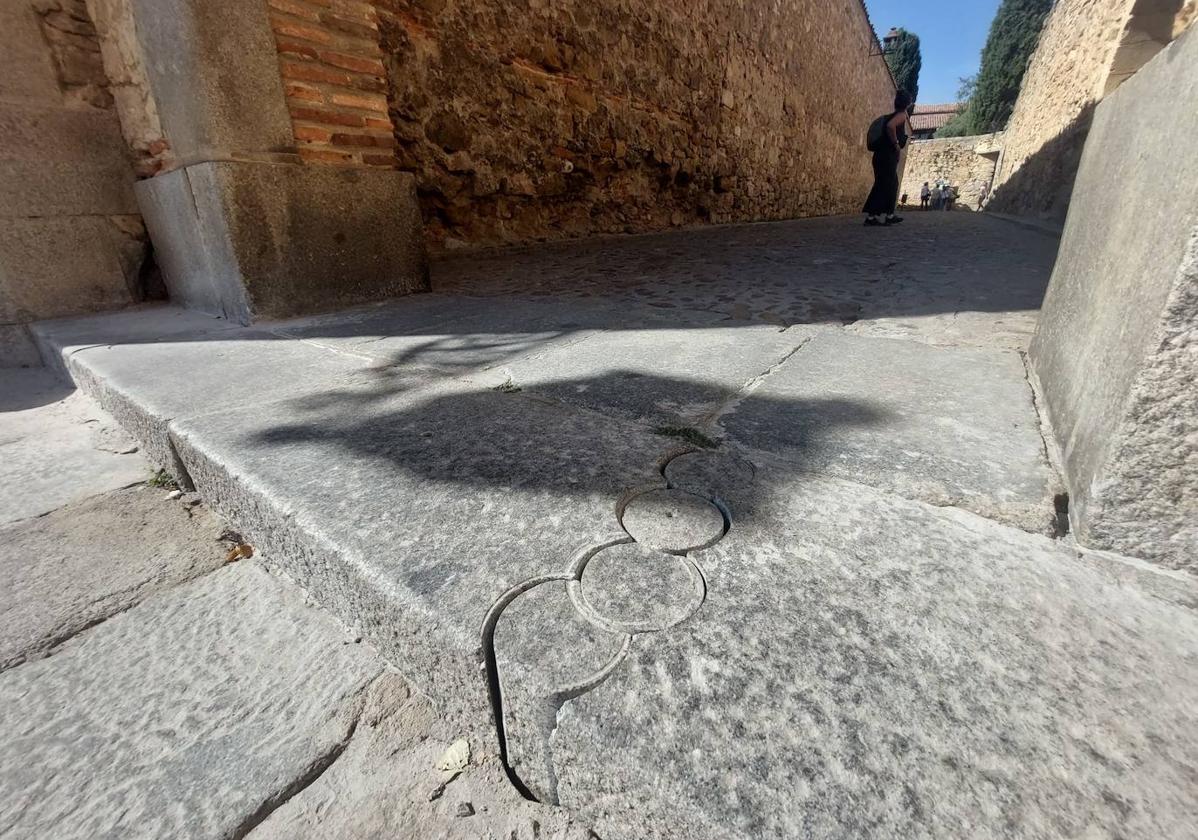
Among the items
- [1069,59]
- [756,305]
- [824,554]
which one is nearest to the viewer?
[824,554]

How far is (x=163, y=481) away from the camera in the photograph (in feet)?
4.31

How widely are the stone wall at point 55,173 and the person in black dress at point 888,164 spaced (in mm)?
7620

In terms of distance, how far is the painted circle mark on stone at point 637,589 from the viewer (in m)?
0.60

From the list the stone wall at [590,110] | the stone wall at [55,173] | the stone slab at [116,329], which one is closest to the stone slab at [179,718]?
the stone slab at [116,329]

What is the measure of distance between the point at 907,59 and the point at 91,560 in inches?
1660

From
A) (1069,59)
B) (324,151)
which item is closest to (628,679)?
(324,151)

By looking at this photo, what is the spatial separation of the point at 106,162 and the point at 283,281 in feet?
4.01

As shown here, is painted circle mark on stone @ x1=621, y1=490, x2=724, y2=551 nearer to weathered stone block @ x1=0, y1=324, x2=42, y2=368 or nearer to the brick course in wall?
the brick course in wall

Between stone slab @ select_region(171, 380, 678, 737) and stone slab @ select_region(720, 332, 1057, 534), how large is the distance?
283 mm

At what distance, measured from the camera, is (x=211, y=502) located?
1152 millimetres

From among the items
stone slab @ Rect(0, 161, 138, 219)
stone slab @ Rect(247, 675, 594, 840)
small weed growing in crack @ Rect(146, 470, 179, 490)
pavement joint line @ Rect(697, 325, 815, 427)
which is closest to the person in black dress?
pavement joint line @ Rect(697, 325, 815, 427)

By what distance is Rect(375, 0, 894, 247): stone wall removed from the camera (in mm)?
3785

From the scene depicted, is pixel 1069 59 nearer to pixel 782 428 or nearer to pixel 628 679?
pixel 782 428

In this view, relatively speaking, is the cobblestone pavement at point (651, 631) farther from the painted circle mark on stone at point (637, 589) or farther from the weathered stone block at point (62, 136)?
the weathered stone block at point (62, 136)
